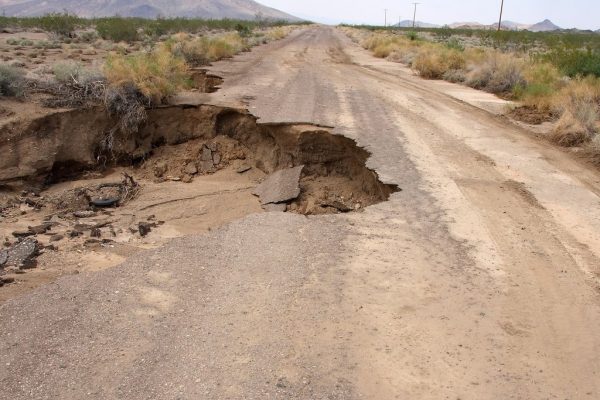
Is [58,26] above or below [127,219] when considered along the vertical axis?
above

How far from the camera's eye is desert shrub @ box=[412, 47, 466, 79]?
18078 mm

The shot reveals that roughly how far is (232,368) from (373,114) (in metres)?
7.77

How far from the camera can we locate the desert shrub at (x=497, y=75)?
14742 mm

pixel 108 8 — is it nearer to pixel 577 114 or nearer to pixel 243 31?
pixel 243 31

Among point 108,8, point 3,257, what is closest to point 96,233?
point 3,257

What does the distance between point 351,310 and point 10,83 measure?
8.22 metres

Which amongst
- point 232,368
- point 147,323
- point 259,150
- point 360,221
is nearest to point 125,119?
point 259,150

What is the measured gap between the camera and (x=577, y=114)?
988 centimetres

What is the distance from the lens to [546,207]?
6203 mm

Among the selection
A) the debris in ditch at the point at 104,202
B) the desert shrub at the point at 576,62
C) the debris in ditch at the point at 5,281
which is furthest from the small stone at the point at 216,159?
the desert shrub at the point at 576,62

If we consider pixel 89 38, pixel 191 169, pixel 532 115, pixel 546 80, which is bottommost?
pixel 191 169

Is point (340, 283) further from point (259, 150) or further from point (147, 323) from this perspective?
point (259, 150)

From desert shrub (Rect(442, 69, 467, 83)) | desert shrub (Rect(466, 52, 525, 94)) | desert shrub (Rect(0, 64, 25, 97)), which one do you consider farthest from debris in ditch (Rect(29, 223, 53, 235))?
desert shrub (Rect(442, 69, 467, 83))

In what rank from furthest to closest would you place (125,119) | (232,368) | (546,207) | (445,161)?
(125,119)
(445,161)
(546,207)
(232,368)
